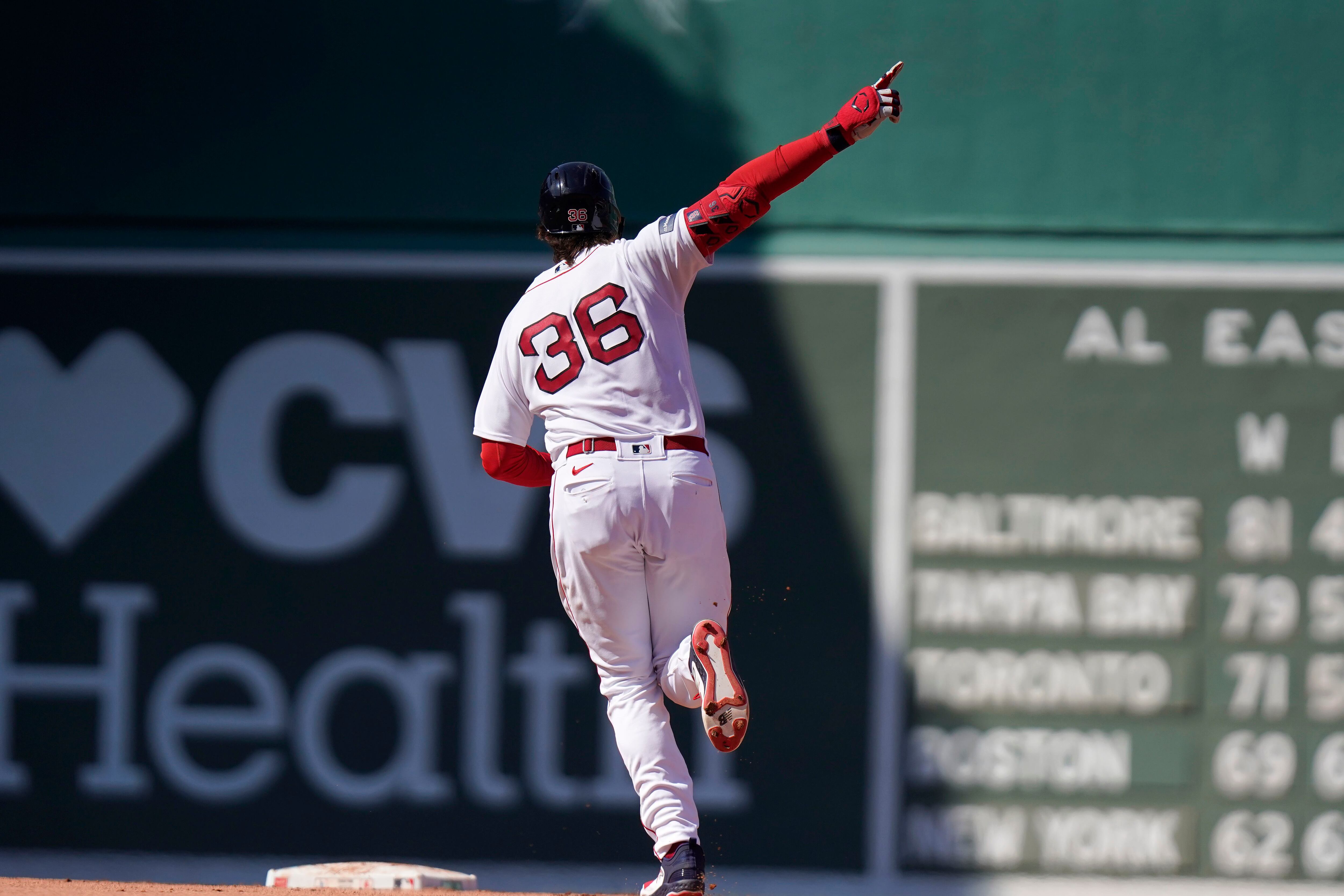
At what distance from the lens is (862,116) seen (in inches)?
133

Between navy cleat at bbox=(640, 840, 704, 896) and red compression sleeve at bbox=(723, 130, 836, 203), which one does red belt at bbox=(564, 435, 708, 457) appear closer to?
red compression sleeve at bbox=(723, 130, 836, 203)

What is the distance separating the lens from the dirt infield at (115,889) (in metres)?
4.31

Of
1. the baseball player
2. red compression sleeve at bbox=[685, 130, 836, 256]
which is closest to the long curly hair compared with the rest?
the baseball player

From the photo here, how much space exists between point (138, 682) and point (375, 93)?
95.1 inches

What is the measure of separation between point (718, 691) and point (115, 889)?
98.1 inches

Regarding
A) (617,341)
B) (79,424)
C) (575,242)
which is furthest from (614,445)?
(79,424)

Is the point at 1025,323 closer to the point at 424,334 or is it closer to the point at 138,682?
the point at 424,334

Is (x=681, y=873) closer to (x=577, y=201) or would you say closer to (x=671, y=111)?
(x=577, y=201)

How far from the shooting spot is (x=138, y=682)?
511 cm

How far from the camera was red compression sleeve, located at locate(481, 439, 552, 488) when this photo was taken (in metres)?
3.71

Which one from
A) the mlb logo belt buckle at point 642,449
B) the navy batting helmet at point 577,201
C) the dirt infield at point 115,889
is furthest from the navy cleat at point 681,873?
the navy batting helmet at point 577,201

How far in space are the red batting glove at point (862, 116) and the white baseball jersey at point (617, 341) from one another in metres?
0.45

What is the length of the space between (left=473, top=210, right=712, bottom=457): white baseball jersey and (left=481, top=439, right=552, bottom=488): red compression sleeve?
170 millimetres

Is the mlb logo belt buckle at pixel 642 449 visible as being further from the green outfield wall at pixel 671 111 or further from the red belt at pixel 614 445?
the green outfield wall at pixel 671 111
